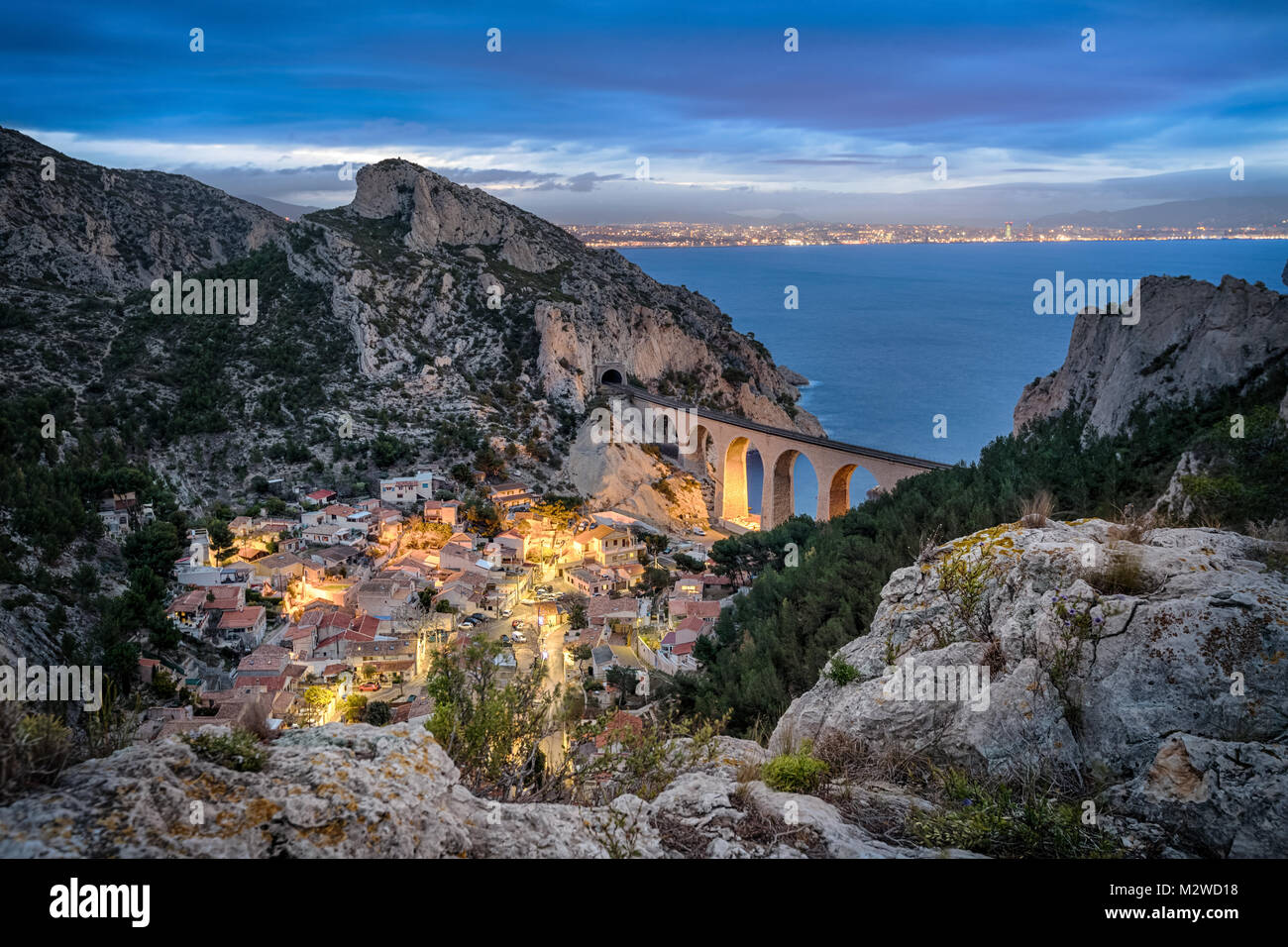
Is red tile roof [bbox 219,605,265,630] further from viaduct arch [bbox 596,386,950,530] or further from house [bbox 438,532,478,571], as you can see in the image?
viaduct arch [bbox 596,386,950,530]

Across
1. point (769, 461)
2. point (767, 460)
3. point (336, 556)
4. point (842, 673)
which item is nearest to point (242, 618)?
point (336, 556)

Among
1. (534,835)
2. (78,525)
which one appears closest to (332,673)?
(78,525)

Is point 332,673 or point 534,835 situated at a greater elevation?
point 534,835

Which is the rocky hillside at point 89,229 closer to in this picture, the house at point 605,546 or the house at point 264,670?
the house at point 605,546

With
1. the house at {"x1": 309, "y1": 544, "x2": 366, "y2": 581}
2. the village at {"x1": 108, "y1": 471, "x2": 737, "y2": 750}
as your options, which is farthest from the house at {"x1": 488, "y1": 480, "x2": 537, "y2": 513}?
the house at {"x1": 309, "y1": 544, "x2": 366, "y2": 581}

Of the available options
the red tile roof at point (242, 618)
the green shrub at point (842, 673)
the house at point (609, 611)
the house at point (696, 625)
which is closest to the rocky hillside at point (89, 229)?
the red tile roof at point (242, 618)

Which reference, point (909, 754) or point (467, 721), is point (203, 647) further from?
point (909, 754)
